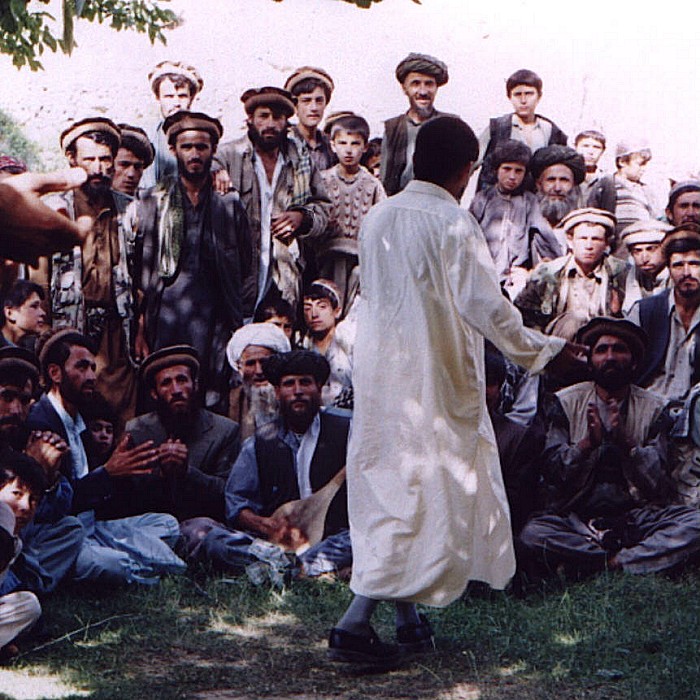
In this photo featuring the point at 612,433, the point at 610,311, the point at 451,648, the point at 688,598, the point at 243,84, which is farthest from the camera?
the point at 243,84

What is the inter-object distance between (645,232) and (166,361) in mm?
2850

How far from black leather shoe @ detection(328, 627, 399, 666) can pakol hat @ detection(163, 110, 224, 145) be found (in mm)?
3529

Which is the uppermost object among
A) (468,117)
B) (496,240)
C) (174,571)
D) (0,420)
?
(468,117)

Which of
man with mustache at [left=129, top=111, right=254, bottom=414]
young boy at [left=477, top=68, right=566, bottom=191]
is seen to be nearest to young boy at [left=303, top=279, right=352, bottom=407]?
man with mustache at [left=129, top=111, right=254, bottom=414]

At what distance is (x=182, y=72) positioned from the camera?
821 cm

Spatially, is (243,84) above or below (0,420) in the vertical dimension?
above

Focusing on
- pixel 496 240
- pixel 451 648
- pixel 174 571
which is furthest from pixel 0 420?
pixel 496 240

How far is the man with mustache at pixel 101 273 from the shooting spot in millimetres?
7508

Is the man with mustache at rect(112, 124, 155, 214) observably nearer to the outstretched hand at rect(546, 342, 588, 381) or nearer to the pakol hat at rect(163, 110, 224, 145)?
the pakol hat at rect(163, 110, 224, 145)

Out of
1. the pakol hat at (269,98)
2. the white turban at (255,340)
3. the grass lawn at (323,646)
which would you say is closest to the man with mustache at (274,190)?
the pakol hat at (269,98)

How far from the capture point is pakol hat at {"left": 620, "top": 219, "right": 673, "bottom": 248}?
816 centimetres

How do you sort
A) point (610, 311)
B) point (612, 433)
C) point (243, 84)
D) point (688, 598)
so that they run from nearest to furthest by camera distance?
1. point (688, 598)
2. point (612, 433)
3. point (610, 311)
4. point (243, 84)

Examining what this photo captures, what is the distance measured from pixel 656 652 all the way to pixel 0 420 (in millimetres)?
2865

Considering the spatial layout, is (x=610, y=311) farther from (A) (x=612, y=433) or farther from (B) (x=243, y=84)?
(B) (x=243, y=84)
